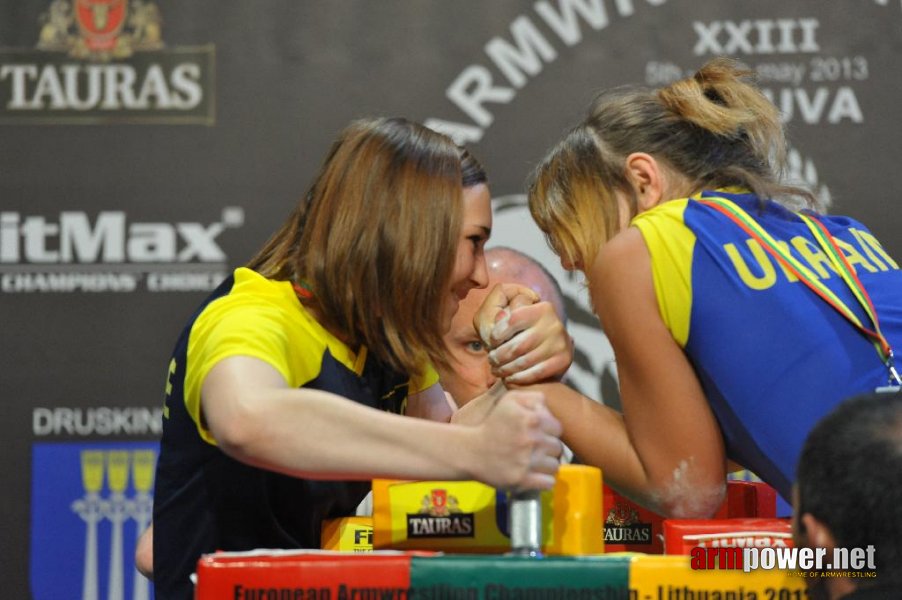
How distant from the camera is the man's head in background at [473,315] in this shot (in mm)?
2551

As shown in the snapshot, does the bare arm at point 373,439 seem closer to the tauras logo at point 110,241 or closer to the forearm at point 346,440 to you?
the forearm at point 346,440

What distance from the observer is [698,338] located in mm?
1476

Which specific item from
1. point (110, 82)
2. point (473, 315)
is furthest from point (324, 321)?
point (110, 82)

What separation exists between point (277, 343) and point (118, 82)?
1.70 m

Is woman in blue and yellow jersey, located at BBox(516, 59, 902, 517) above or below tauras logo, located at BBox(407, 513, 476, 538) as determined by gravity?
above

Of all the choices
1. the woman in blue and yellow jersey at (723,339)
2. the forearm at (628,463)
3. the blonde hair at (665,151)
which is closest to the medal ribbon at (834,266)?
the woman in blue and yellow jersey at (723,339)

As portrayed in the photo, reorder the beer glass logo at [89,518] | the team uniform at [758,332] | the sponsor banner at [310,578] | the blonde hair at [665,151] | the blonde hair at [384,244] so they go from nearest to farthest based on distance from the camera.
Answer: the sponsor banner at [310,578] → the team uniform at [758,332] → the blonde hair at [384,244] → the blonde hair at [665,151] → the beer glass logo at [89,518]

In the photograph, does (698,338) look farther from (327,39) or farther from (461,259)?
(327,39)

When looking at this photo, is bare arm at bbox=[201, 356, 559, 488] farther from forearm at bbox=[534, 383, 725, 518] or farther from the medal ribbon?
the medal ribbon

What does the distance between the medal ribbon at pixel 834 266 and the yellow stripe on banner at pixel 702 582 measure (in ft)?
1.41

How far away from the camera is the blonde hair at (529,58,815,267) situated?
169 cm

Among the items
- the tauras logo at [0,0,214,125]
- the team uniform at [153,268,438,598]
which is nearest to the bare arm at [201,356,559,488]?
the team uniform at [153,268,438,598]

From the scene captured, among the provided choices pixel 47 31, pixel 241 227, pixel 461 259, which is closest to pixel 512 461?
pixel 461 259

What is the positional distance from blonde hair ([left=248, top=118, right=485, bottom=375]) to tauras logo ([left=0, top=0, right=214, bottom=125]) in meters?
1.32
